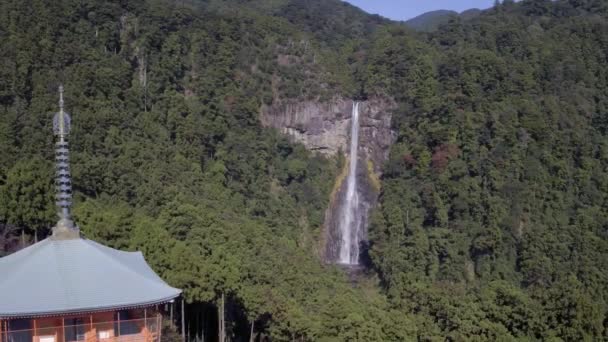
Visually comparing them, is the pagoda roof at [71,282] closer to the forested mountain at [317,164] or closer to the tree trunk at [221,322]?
the forested mountain at [317,164]

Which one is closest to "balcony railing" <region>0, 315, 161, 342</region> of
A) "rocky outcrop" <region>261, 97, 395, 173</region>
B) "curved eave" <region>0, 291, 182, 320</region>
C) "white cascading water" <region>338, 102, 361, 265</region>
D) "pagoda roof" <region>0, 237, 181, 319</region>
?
"curved eave" <region>0, 291, 182, 320</region>

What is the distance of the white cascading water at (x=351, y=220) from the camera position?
64.9 meters

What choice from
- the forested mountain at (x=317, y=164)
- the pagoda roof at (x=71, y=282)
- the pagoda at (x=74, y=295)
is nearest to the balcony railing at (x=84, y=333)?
the pagoda at (x=74, y=295)

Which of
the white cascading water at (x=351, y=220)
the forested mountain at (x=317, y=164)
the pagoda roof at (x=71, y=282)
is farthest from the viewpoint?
the white cascading water at (x=351, y=220)

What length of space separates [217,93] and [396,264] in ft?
69.7

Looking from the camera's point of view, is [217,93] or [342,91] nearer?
[217,93]

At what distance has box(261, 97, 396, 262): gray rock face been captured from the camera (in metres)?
67.1

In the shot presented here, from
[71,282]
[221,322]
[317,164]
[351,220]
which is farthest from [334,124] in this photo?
[71,282]

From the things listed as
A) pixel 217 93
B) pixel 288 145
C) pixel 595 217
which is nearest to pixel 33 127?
pixel 217 93

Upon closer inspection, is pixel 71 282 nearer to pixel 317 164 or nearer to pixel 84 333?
pixel 84 333

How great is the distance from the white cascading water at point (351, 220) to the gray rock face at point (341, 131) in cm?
39

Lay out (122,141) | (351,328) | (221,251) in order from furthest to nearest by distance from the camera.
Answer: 1. (122,141)
2. (221,251)
3. (351,328)

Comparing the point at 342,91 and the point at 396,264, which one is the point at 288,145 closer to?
the point at 342,91

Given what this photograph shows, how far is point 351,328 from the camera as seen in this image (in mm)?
31953
